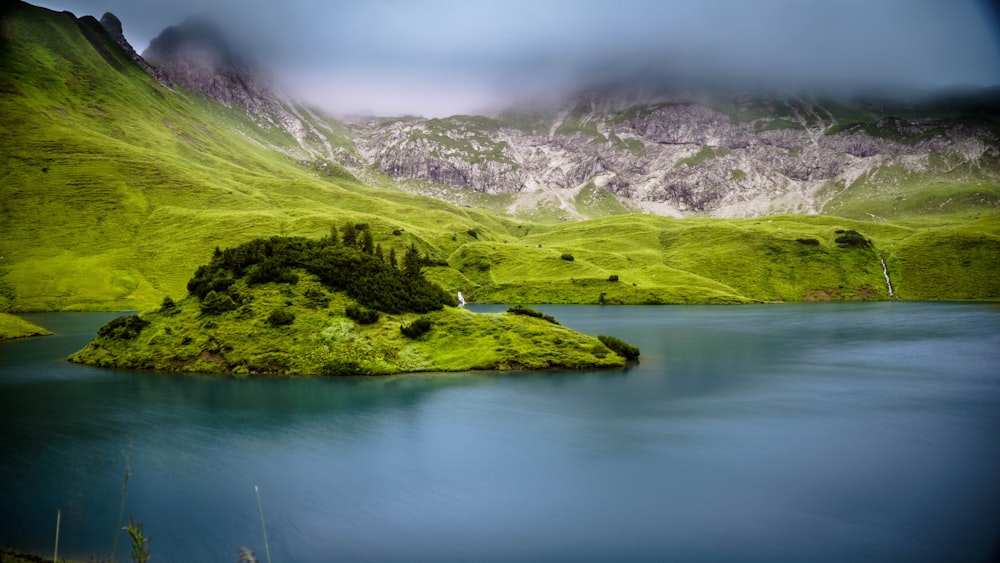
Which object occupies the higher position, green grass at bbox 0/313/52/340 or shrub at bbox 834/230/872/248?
shrub at bbox 834/230/872/248

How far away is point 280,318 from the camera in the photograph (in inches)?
2191

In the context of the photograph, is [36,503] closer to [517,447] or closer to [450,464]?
[450,464]

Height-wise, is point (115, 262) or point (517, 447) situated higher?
point (115, 262)

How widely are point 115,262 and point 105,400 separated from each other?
11895cm

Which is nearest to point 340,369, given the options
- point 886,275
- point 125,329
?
point 125,329

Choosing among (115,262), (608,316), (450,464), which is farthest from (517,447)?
(115,262)

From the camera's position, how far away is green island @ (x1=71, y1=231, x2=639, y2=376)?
2128 inches

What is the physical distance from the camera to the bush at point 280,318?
55.7 m


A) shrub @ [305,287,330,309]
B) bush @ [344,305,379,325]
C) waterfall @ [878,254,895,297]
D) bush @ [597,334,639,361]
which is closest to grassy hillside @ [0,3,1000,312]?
waterfall @ [878,254,895,297]

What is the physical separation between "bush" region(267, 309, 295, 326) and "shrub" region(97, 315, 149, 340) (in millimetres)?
15383

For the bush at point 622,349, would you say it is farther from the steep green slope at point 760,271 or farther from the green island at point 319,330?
the steep green slope at point 760,271

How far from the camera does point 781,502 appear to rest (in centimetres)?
2494

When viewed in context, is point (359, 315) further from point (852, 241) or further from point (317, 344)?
point (852, 241)

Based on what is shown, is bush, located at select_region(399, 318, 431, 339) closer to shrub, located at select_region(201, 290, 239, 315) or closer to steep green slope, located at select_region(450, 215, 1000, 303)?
shrub, located at select_region(201, 290, 239, 315)
